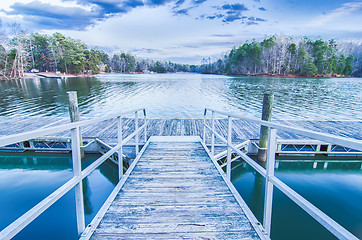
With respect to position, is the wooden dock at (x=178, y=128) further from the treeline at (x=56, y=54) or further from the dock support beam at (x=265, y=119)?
the treeline at (x=56, y=54)

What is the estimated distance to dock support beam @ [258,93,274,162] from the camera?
19.8 feet

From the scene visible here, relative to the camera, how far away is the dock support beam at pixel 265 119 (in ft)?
19.8

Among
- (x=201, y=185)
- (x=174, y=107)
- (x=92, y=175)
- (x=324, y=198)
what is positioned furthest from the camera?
(x=174, y=107)

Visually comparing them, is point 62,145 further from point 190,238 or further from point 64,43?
point 64,43

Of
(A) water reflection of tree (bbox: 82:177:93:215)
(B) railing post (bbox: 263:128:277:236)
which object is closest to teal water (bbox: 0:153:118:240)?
(A) water reflection of tree (bbox: 82:177:93:215)

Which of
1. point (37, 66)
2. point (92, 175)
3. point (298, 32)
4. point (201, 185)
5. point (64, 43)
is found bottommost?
point (92, 175)

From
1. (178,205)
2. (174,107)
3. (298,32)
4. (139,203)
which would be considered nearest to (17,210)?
(139,203)

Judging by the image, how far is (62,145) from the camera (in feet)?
24.3

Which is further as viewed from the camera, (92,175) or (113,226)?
(92,175)

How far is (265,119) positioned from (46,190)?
672cm

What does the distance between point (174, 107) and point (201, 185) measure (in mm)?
13623

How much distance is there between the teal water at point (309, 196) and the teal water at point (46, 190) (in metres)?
4.07

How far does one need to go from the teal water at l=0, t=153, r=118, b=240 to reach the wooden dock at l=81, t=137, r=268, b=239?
8.56ft

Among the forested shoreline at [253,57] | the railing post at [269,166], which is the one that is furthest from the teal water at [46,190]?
the forested shoreline at [253,57]
